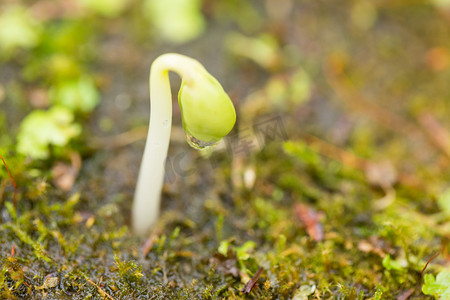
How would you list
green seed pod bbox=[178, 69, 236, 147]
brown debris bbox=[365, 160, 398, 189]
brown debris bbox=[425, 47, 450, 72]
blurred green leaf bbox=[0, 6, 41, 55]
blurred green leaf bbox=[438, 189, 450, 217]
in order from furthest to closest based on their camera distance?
brown debris bbox=[425, 47, 450, 72] → blurred green leaf bbox=[0, 6, 41, 55] → brown debris bbox=[365, 160, 398, 189] → blurred green leaf bbox=[438, 189, 450, 217] → green seed pod bbox=[178, 69, 236, 147]

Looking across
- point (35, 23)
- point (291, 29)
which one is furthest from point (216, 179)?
point (35, 23)

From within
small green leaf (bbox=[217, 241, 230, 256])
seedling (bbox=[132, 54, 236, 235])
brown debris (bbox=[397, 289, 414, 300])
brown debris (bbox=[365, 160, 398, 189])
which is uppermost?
seedling (bbox=[132, 54, 236, 235])

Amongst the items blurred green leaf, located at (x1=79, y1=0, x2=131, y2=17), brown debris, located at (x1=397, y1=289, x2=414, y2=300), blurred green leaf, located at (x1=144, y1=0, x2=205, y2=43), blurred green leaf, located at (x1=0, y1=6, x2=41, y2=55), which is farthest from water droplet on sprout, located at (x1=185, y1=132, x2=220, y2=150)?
blurred green leaf, located at (x1=79, y1=0, x2=131, y2=17)

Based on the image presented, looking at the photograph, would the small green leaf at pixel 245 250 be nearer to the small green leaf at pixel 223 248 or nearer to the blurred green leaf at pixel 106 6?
the small green leaf at pixel 223 248

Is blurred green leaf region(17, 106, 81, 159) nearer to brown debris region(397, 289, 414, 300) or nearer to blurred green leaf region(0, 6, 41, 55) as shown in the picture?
blurred green leaf region(0, 6, 41, 55)

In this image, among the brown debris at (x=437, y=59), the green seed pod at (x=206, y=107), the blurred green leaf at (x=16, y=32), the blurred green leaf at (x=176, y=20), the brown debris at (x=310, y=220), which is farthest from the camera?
the brown debris at (x=437, y=59)

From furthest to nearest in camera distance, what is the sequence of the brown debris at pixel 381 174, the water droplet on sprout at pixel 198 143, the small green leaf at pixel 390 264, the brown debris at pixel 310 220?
the brown debris at pixel 381 174, the brown debris at pixel 310 220, the small green leaf at pixel 390 264, the water droplet on sprout at pixel 198 143

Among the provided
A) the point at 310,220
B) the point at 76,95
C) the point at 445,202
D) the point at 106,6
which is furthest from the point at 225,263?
the point at 106,6

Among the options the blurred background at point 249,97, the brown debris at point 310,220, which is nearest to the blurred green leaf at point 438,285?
the blurred background at point 249,97

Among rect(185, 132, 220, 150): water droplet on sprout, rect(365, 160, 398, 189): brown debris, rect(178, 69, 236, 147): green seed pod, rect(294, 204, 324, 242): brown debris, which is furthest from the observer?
rect(365, 160, 398, 189): brown debris
